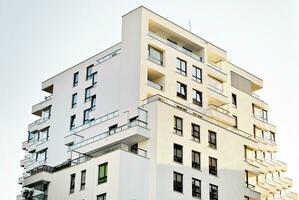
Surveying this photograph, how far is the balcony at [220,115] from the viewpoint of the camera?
7550cm

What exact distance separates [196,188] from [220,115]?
1321cm

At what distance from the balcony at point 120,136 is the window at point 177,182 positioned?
508 cm

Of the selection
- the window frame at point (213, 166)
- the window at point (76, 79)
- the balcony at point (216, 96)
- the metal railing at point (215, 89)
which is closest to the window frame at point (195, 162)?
the window frame at point (213, 166)

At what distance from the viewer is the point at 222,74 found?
80750 millimetres

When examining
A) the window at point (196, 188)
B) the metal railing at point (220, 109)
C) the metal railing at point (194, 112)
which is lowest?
the window at point (196, 188)

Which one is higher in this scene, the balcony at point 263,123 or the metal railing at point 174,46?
the metal railing at point 174,46

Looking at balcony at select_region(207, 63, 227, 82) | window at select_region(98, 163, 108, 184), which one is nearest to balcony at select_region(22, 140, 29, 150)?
window at select_region(98, 163, 108, 184)

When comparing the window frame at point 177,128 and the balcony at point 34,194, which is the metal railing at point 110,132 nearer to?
the window frame at point 177,128

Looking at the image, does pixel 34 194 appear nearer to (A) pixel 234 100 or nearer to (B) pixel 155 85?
(B) pixel 155 85

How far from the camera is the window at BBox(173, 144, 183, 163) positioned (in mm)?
66000

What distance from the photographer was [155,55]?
73.8m

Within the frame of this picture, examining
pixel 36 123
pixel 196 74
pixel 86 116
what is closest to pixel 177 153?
pixel 196 74

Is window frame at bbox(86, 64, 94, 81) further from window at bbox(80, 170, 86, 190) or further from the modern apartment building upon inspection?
window at bbox(80, 170, 86, 190)

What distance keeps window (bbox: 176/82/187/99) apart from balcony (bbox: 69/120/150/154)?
8627mm
